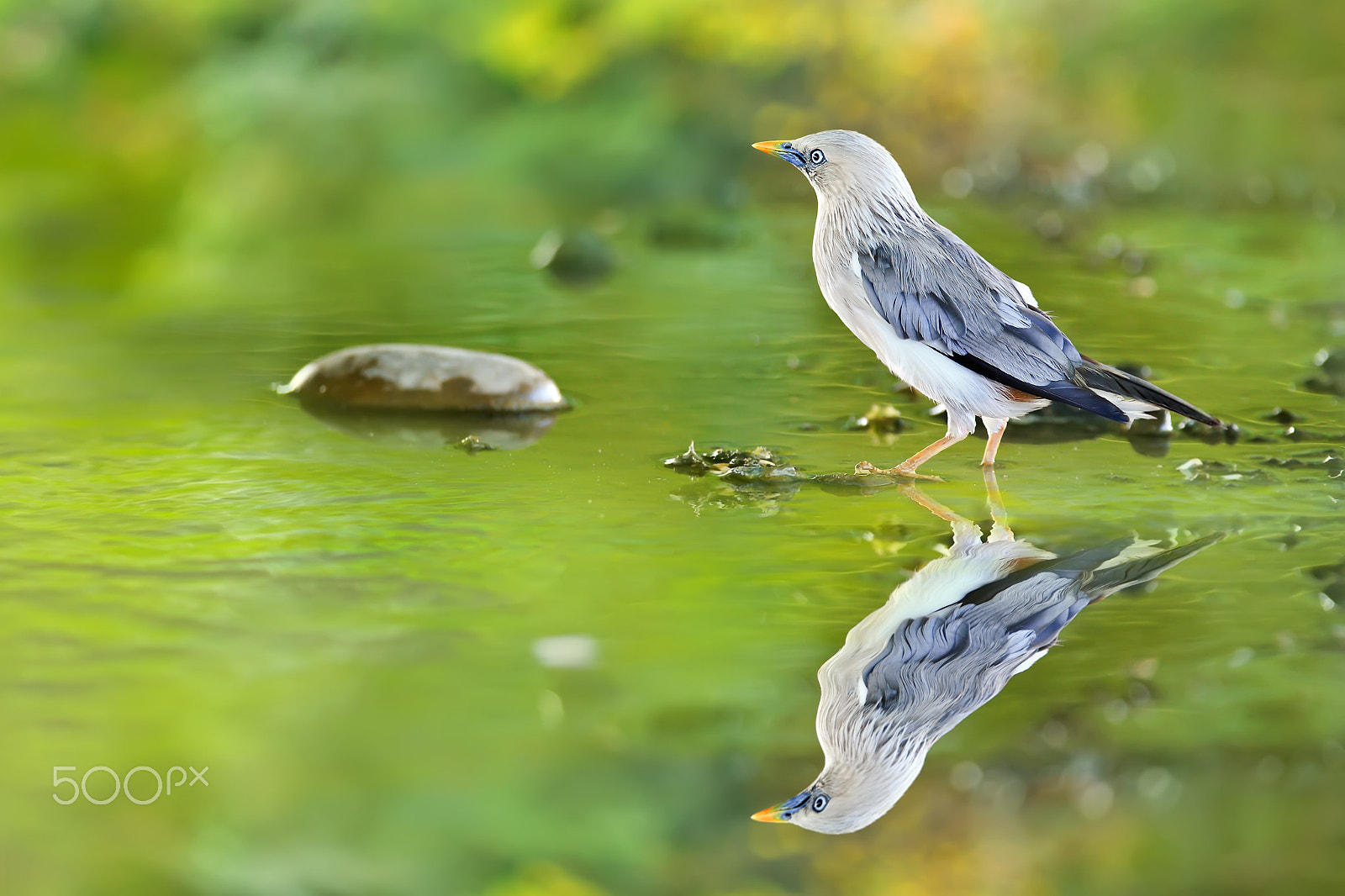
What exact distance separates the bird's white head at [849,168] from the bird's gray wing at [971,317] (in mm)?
166

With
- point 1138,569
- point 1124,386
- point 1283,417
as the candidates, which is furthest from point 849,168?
point 1283,417

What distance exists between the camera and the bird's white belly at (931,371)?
4.91 m

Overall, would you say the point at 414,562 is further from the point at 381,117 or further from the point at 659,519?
the point at 381,117

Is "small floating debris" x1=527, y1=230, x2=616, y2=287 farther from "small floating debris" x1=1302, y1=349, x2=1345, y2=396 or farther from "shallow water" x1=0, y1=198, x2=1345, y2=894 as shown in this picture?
"small floating debris" x1=1302, y1=349, x2=1345, y2=396

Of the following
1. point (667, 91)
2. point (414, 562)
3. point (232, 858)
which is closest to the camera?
point (232, 858)

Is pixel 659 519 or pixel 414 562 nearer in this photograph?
pixel 414 562

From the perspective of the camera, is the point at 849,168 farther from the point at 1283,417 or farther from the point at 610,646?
the point at 610,646

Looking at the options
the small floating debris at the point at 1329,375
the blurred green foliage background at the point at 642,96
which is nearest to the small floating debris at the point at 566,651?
the small floating debris at the point at 1329,375

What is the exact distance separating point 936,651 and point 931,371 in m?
1.54

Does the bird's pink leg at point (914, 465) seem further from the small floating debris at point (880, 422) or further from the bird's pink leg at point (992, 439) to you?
the small floating debris at point (880, 422)

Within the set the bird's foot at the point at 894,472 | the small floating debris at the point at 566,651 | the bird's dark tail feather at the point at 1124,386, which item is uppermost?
the bird's dark tail feather at the point at 1124,386

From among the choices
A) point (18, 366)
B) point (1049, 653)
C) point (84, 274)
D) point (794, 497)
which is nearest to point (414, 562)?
point (794, 497)

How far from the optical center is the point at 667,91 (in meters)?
16.4

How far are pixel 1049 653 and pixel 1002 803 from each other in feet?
2.27
